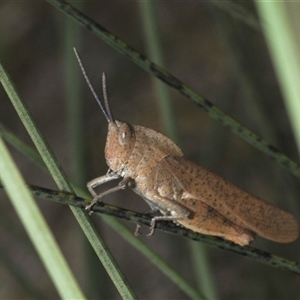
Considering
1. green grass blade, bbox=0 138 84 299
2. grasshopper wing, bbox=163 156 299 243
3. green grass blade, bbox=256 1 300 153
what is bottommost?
green grass blade, bbox=0 138 84 299

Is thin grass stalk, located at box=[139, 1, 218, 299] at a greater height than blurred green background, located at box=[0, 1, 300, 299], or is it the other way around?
blurred green background, located at box=[0, 1, 300, 299]

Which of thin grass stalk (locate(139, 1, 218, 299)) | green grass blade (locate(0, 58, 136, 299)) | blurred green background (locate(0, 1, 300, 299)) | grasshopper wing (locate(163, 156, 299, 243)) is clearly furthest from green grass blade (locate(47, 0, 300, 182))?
blurred green background (locate(0, 1, 300, 299))

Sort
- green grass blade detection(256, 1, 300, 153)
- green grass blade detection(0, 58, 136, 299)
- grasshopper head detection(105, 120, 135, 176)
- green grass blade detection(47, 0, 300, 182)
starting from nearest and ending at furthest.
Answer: green grass blade detection(256, 1, 300, 153)
green grass blade detection(0, 58, 136, 299)
green grass blade detection(47, 0, 300, 182)
grasshopper head detection(105, 120, 135, 176)

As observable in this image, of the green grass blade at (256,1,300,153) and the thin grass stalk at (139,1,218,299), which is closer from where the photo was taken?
the green grass blade at (256,1,300,153)

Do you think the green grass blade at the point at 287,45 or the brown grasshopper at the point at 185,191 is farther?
the brown grasshopper at the point at 185,191

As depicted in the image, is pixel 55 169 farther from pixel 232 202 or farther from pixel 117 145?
pixel 232 202

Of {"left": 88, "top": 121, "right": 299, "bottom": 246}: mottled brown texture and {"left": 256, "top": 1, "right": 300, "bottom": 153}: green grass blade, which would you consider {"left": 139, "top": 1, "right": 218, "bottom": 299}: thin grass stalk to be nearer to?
{"left": 88, "top": 121, "right": 299, "bottom": 246}: mottled brown texture

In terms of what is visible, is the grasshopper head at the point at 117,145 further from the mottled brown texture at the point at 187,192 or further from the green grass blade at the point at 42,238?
the green grass blade at the point at 42,238

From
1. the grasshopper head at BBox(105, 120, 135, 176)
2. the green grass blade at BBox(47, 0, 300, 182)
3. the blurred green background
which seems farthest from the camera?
the blurred green background

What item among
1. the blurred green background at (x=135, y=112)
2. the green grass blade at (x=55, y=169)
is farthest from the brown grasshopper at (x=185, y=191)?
the blurred green background at (x=135, y=112)
